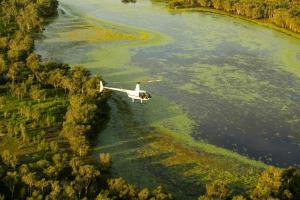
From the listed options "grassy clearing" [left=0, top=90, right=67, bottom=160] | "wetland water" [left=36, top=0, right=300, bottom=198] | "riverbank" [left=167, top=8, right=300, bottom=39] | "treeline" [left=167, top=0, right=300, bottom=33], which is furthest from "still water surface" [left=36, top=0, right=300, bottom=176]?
"grassy clearing" [left=0, top=90, right=67, bottom=160]

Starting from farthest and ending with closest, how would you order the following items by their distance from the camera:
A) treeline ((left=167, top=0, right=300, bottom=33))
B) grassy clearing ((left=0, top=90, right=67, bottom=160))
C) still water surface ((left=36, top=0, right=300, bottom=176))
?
1. treeline ((left=167, top=0, right=300, bottom=33))
2. still water surface ((left=36, top=0, right=300, bottom=176))
3. grassy clearing ((left=0, top=90, right=67, bottom=160))

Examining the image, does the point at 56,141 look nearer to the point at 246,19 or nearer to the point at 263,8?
the point at 246,19

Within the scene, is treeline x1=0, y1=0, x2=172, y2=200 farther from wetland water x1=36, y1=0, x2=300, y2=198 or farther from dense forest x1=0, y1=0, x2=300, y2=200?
wetland water x1=36, y1=0, x2=300, y2=198

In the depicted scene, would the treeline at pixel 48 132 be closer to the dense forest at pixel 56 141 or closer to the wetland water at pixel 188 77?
the dense forest at pixel 56 141

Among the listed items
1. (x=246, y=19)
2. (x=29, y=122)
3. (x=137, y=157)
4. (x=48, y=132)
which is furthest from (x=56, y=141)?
(x=246, y=19)

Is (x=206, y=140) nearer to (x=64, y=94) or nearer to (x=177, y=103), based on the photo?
(x=177, y=103)

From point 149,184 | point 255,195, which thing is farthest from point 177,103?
point 255,195
